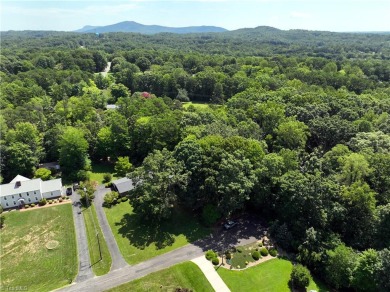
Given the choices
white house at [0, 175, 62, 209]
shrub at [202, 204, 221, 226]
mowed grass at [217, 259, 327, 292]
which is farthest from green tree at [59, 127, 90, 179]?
mowed grass at [217, 259, 327, 292]

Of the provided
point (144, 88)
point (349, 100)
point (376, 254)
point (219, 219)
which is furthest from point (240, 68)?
point (376, 254)

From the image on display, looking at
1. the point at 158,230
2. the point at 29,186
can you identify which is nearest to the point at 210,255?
the point at 158,230

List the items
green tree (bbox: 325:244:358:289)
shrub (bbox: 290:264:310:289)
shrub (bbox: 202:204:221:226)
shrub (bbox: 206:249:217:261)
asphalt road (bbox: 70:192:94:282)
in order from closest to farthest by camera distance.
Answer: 1. shrub (bbox: 290:264:310:289)
2. green tree (bbox: 325:244:358:289)
3. asphalt road (bbox: 70:192:94:282)
4. shrub (bbox: 206:249:217:261)
5. shrub (bbox: 202:204:221:226)

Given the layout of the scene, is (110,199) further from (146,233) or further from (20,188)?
(20,188)

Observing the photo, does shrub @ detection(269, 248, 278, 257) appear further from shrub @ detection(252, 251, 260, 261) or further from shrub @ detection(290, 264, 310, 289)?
shrub @ detection(290, 264, 310, 289)

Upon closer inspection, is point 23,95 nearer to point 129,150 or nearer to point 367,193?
point 129,150

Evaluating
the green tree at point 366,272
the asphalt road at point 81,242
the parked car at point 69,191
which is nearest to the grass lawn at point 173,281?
the asphalt road at point 81,242
